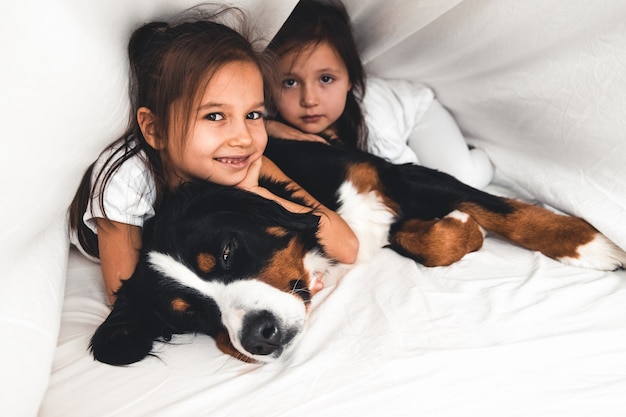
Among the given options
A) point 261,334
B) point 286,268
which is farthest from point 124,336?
point 286,268

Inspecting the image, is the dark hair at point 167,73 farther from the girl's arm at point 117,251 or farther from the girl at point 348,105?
the girl at point 348,105

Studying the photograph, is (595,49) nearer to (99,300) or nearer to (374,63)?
(374,63)

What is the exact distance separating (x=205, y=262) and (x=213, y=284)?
65mm

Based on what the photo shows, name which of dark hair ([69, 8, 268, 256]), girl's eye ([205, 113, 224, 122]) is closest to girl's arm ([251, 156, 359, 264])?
girl's eye ([205, 113, 224, 122])

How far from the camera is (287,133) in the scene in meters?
2.29

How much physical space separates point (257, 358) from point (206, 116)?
2.42 feet

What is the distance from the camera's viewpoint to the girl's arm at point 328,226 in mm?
1843

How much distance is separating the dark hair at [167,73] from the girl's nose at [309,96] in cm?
50

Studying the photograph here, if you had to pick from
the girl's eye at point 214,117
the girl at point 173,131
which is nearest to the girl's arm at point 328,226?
the girl at point 173,131

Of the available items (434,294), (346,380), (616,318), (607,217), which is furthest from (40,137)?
(607,217)

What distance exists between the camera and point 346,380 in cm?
132

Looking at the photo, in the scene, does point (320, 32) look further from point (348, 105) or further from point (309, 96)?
point (348, 105)

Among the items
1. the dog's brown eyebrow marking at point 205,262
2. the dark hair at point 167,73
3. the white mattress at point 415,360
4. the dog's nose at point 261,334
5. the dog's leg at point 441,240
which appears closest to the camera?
the white mattress at point 415,360

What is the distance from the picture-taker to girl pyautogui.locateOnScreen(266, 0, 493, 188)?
89.2 inches
